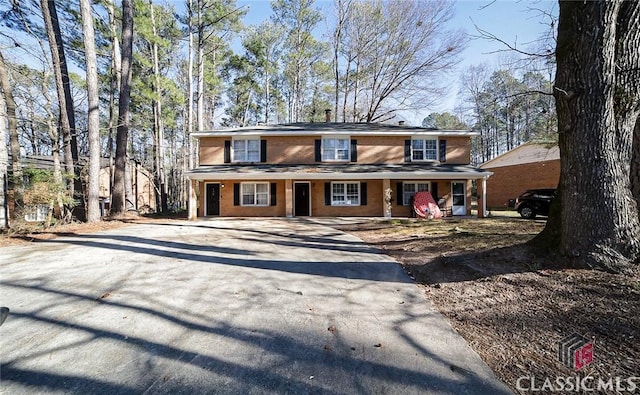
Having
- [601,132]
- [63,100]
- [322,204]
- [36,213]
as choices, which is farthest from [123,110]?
[601,132]

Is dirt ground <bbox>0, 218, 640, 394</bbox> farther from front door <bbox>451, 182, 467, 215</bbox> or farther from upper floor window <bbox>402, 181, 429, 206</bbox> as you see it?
front door <bbox>451, 182, 467, 215</bbox>

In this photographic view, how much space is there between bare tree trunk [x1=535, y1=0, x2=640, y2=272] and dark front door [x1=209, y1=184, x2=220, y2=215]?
1512cm

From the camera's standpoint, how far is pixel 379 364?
7.72 feet

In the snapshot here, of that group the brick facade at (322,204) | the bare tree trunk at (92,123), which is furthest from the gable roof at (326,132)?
the bare tree trunk at (92,123)

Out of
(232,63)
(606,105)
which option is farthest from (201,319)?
(232,63)

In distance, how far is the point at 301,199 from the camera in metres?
16.0

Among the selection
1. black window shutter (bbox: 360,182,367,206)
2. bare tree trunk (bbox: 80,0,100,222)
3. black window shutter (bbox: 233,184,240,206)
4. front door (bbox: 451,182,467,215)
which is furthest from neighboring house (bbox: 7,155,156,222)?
front door (bbox: 451,182,467,215)

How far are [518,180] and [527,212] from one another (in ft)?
37.6

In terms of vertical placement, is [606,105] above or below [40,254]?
above

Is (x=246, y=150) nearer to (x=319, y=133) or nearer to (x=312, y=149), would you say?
(x=312, y=149)

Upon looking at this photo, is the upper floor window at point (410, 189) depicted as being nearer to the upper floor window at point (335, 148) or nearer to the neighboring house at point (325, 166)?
the neighboring house at point (325, 166)

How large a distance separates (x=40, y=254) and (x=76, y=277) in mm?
2657

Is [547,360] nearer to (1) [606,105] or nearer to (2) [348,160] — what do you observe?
(1) [606,105]

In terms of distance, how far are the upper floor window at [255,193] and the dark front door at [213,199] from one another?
148cm
